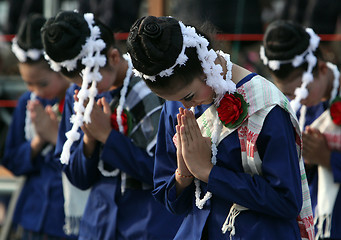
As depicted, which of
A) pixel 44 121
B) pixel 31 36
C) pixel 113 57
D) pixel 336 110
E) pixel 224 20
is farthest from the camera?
pixel 224 20

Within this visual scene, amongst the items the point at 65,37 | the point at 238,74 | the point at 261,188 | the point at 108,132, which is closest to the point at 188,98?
the point at 238,74

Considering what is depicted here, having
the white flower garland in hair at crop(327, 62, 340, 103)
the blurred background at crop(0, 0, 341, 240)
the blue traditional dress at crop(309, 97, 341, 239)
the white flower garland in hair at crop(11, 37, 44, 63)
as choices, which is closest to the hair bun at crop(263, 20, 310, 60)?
the white flower garland in hair at crop(327, 62, 340, 103)

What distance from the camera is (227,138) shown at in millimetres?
1848

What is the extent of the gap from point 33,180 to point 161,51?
195 centimetres

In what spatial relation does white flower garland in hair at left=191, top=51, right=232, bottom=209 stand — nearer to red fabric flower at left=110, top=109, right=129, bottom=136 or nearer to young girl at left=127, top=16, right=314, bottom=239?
young girl at left=127, top=16, right=314, bottom=239

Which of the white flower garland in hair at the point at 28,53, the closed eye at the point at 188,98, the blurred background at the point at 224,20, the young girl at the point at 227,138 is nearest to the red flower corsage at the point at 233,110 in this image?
the young girl at the point at 227,138

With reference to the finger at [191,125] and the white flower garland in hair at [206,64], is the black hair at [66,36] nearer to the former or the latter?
the white flower garland in hair at [206,64]

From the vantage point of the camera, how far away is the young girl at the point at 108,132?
2.46m

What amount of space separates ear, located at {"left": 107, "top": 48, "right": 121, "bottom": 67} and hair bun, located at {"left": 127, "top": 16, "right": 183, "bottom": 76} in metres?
0.77

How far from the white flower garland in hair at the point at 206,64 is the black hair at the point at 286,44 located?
3.12ft

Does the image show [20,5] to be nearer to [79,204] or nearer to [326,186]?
[79,204]

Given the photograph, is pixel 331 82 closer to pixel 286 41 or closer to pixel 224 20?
pixel 286 41

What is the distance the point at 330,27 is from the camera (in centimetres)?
450

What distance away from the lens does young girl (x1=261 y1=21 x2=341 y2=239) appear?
2629 mm
